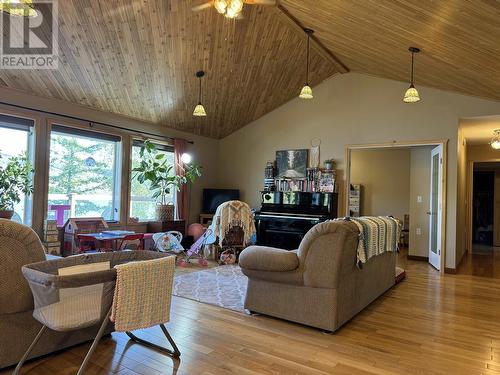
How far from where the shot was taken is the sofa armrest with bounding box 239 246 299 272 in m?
3.02

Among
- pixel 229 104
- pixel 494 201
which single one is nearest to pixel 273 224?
pixel 229 104

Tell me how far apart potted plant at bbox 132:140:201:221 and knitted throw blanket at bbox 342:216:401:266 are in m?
4.05

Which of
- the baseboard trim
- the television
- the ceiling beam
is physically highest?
the ceiling beam

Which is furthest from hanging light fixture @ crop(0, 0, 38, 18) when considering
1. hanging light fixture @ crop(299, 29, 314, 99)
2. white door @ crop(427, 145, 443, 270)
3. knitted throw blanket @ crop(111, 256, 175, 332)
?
white door @ crop(427, 145, 443, 270)

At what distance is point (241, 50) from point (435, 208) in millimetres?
4283

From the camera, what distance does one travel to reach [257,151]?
789 centimetres

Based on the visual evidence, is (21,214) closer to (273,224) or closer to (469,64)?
(273,224)

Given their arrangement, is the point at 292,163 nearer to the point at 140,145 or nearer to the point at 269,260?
the point at 140,145

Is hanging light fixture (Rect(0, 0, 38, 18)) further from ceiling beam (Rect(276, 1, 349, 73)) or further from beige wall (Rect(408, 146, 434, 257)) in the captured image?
beige wall (Rect(408, 146, 434, 257))

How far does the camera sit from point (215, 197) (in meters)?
7.88

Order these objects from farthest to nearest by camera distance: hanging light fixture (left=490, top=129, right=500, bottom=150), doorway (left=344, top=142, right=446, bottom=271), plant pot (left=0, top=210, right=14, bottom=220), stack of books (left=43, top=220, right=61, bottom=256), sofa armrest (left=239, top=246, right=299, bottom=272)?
hanging light fixture (left=490, top=129, right=500, bottom=150) < doorway (left=344, top=142, right=446, bottom=271) < stack of books (left=43, top=220, right=61, bottom=256) < plant pot (left=0, top=210, right=14, bottom=220) < sofa armrest (left=239, top=246, right=299, bottom=272)

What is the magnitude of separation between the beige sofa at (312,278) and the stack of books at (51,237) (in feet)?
10.8

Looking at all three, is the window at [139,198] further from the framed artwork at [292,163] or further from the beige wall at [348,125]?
the framed artwork at [292,163]

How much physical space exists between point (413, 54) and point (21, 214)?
5.75 m
